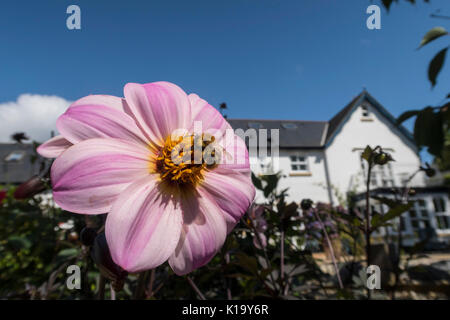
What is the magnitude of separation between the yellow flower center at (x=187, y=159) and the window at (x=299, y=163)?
8850 mm

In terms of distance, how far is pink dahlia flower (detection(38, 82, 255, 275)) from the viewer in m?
0.19

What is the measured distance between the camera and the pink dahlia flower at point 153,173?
19cm

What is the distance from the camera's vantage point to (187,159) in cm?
25

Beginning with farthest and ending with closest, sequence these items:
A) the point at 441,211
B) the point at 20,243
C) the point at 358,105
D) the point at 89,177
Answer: the point at 358,105
the point at 441,211
the point at 20,243
the point at 89,177

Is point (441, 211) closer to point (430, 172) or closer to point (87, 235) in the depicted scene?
point (430, 172)

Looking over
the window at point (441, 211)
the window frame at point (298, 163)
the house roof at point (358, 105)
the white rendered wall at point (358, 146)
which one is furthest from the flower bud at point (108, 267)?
the window at point (441, 211)

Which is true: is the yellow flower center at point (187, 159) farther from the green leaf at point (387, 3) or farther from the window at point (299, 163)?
the window at point (299, 163)

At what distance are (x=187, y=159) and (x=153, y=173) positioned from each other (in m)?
0.04

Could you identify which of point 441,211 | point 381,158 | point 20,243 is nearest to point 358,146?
point 441,211

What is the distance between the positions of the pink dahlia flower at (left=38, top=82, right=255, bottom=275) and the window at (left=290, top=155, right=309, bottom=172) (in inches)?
349

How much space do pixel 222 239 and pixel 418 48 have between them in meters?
0.79
